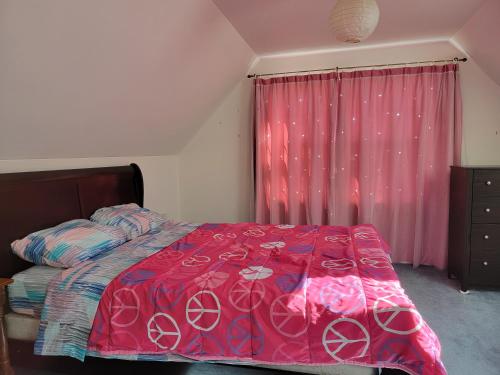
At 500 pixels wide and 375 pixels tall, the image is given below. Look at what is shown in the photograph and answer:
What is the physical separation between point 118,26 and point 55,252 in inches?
51.4

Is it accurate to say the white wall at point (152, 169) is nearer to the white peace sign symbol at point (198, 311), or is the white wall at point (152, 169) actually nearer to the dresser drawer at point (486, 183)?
the white peace sign symbol at point (198, 311)

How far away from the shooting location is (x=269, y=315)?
1.40 meters

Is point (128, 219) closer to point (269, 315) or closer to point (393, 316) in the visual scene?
point (269, 315)

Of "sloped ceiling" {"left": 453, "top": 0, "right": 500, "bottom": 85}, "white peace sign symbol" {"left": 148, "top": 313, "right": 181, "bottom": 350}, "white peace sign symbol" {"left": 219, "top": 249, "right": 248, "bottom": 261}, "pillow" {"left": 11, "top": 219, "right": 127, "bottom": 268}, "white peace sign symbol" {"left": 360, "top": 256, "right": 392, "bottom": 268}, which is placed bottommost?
"white peace sign symbol" {"left": 148, "top": 313, "right": 181, "bottom": 350}

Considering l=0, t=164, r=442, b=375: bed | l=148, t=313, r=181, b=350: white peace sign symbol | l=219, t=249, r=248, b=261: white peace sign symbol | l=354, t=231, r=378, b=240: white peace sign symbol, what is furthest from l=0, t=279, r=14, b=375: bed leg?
l=354, t=231, r=378, b=240: white peace sign symbol

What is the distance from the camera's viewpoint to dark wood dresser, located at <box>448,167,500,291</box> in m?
2.67

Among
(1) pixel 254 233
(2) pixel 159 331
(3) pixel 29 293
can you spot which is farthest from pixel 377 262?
(3) pixel 29 293

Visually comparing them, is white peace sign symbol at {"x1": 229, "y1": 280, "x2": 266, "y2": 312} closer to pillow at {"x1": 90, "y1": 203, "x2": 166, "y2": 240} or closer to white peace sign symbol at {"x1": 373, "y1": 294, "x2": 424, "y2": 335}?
white peace sign symbol at {"x1": 373, "y1": 294, "x2": 424, "y2": 335}

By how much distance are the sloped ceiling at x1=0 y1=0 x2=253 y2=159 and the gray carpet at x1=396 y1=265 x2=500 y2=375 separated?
8.77 feet

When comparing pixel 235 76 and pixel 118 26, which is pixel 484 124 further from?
pixel 118 26


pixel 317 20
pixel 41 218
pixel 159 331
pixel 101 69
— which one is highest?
pixel 317 20

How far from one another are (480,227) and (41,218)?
11.0 ft

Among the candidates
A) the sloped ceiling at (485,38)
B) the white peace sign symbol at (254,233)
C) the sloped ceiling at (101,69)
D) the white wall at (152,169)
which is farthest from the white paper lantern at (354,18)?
the white wall at (152,169)

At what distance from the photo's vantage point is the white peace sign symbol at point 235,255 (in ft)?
6.42
